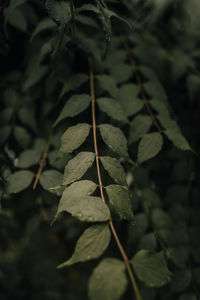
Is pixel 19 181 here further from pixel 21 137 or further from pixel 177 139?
pixel 177 139

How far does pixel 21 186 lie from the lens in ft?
2.73

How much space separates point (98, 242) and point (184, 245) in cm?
61

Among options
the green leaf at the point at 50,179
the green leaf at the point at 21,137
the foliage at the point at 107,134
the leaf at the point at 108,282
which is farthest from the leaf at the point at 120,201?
the green leaf at the point at 21,137

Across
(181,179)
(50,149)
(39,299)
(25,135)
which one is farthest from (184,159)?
(39,299)

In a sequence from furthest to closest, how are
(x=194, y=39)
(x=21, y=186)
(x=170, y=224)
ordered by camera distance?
1. (x=194, y=39)
2. (x=170, y=224)
3. (x=21, y=186)

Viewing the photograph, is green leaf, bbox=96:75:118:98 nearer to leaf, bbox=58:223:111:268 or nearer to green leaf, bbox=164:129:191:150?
green leaf, bbox=164:129:191:150

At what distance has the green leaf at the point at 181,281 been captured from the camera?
0.89 m

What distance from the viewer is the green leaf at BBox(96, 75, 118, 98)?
35.5 inches

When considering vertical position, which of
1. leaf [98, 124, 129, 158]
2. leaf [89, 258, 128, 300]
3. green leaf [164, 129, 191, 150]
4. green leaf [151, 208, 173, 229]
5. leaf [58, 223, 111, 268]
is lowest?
green leaf [151, 208, 173, 229]

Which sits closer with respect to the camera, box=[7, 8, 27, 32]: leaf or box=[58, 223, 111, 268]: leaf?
box=[58, 223, 111, 268]: leaf

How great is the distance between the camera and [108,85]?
0.92 m

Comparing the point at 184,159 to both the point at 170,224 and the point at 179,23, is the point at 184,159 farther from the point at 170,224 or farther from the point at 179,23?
the point at 179,23

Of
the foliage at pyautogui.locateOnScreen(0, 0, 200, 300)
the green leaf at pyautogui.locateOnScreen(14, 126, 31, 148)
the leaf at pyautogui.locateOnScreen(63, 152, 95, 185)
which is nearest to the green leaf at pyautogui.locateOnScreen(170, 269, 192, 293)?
the foliage at pyautogui.locateOnScreen(0, 0, 200, 300)

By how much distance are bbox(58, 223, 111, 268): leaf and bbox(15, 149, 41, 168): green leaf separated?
45 centimetres
